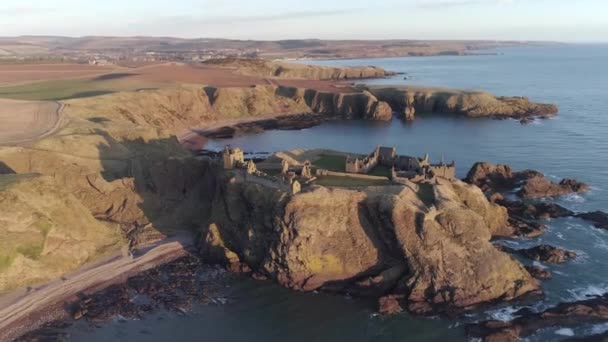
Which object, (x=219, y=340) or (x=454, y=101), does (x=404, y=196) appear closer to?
(x=219, y=340)

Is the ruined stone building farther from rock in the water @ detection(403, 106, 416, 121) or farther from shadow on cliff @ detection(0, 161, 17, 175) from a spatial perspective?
rock in the water @ detection(403, 106, 416, 121)

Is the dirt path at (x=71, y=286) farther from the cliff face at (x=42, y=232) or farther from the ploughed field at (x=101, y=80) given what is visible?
the ploughed field at (x=101, y=80)

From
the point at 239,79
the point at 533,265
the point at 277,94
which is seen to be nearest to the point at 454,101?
the point at 277,94

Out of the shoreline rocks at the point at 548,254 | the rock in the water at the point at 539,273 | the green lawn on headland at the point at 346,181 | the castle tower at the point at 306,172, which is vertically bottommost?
the rock in the water at the point at 539,273

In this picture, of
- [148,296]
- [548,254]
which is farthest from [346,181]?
[148,296]

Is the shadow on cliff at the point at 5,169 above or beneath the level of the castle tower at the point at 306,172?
beneath

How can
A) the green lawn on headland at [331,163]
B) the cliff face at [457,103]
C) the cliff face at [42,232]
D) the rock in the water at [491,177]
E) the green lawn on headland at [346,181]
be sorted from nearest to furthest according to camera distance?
the cliff face at [42,232], the green lawn on headland at [346,181], the green lawn on headland at [331,163], the rock in the water at [491,177], the cliff face at [457,103]

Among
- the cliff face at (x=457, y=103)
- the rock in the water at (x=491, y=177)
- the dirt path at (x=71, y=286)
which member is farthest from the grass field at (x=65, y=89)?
the rock in the water at (x=491, y=177)
